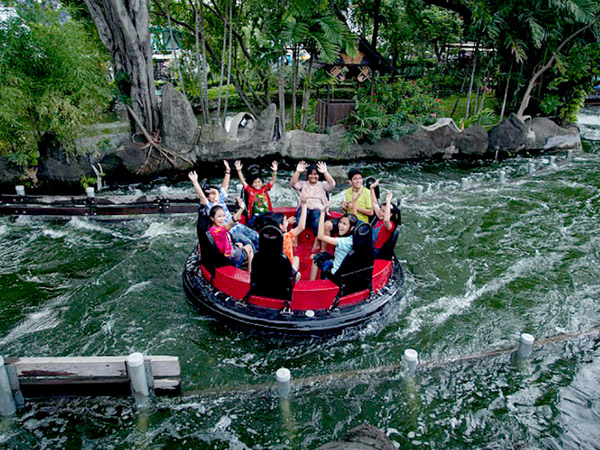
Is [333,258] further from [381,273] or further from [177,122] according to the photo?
[177,122]

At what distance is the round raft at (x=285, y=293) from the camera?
15.2 feet

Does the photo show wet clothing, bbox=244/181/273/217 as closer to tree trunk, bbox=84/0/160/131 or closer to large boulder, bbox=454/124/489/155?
tree trunk, bbox=84/0/160/131

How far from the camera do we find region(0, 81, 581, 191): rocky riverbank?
10.7 m


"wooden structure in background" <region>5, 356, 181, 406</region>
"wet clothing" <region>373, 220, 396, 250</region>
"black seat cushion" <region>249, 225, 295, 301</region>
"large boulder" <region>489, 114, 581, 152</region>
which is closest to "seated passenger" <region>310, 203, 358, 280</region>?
"black seat cushion" <region>249, 225, 295, 301</region>

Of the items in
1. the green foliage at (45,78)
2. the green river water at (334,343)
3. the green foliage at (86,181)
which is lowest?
the green river water at (334,343)

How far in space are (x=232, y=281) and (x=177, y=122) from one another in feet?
25.3

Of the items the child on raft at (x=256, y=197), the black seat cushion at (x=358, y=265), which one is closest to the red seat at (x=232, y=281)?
the black seat cushion at (x=358, y=265)

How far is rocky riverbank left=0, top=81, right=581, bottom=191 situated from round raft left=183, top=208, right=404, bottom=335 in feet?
22.3

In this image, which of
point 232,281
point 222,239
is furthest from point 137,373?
point 222,239

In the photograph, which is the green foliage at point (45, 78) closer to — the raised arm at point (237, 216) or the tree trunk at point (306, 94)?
the tree trunk at point (306, 94)

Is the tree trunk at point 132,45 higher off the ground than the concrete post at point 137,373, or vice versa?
the tree trunk at point 132,45

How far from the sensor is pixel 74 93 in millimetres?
9789

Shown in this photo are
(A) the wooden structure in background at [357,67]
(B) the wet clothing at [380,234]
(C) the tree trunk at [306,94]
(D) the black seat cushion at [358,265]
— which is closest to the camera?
(D) the black seat cushion at [358,265]

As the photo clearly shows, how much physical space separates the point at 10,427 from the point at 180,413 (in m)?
1.39
